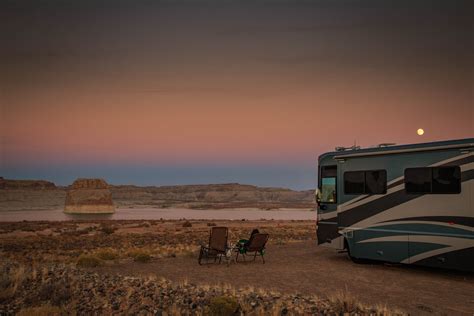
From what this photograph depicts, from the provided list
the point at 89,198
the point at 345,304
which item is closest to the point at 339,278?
the point at 345,304

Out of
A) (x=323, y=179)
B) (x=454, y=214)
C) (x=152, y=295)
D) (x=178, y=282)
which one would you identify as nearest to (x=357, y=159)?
(x=323, y=179)

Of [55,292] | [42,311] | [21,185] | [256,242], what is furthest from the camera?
[21,185]

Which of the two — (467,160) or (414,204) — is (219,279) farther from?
(467,160)

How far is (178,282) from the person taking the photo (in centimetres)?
1111

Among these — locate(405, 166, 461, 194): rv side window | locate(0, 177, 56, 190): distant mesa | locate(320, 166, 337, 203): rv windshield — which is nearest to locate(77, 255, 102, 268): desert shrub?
locate(320, 166, 337, 203): rv windshield

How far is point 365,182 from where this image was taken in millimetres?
13219

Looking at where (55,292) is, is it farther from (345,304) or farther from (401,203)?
(401,203)

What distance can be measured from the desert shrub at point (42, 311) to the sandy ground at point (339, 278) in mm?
3329

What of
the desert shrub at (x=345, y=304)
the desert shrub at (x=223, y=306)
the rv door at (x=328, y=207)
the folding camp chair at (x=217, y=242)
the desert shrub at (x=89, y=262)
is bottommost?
the desert shrub at (x=89, y=262)

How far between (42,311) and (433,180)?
9.71m

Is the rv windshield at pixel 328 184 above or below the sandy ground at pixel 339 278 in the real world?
above

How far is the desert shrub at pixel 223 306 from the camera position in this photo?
333 inches

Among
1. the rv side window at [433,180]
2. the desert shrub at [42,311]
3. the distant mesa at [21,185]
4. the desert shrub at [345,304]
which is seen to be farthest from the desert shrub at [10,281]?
the distant mesa at [21,185]

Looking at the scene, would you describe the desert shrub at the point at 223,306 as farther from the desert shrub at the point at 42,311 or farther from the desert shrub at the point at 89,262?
the desert shrub at the point at 89,262
